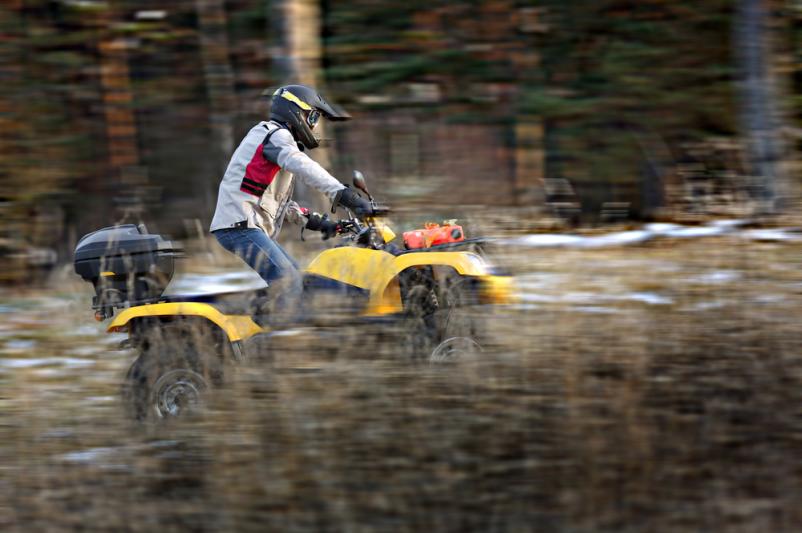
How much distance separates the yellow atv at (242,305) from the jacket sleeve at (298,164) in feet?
0.67

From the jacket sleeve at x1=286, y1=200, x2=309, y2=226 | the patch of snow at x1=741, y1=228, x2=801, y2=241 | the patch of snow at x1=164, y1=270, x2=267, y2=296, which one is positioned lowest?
the patch of snow at x1=164, y1=270, x2=267, y2=296

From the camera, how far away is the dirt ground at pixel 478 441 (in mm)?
4656

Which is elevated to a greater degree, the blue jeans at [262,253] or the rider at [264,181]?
the rider at [264,181]

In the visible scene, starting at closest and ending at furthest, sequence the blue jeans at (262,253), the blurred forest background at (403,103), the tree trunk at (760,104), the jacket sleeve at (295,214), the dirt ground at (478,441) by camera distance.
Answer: the dirt ground at (478,441)
the blue jeans at (262,253)
the jacket sleeve at (295,214)
the tree trunk at (760,104)
the blurred forest background at (403,103)

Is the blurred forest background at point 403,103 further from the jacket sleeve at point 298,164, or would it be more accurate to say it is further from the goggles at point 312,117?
the jacket sleeve at point 298,164

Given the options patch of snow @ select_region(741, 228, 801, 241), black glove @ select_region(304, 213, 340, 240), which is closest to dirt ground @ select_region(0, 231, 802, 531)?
black glove @ select_region(304, 213, 340, 240)

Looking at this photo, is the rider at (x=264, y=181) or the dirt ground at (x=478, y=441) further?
the rider at (x=264, y=181)

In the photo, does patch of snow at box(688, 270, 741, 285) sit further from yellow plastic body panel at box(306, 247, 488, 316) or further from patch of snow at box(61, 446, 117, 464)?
patch of snow at box(61, 446, 117, 464)

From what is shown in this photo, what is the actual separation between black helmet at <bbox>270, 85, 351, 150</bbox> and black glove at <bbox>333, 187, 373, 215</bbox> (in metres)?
0.52

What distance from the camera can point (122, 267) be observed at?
591 cm

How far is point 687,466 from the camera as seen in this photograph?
4852 millimetres

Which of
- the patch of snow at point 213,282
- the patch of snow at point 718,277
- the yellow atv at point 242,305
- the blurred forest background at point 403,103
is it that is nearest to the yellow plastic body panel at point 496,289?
the yellow atv at point 242,305

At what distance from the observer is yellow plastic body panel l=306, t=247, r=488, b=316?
5848 millimetres

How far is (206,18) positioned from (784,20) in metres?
6.21
